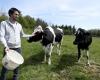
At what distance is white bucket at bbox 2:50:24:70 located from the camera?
28.4ft

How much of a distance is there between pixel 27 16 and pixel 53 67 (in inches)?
2179

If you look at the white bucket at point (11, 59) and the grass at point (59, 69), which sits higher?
the white bucket at point (11, 59)

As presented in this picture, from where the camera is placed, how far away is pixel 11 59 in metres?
8.66

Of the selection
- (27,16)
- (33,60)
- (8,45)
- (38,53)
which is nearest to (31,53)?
(38,53)

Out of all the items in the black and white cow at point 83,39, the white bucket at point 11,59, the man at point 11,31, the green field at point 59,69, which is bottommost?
the green field at point 59,69

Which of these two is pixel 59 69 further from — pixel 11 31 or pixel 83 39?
pixel 11 31

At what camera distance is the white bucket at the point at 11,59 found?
8.66 meters

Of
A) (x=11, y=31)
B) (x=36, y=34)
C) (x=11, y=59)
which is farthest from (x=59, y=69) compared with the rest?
(x=11, y=59)

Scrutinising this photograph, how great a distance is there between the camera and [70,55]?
16125mm

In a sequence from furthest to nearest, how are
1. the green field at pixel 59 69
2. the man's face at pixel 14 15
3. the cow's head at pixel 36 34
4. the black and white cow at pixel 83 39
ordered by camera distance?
the black and white cow at pixel 83 39, the green field at pixel 59 69, the cow's head at pixel 36 34, the man's face at pixel 14 15

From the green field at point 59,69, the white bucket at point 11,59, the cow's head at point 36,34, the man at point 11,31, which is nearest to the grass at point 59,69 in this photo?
the green field at point 59,69

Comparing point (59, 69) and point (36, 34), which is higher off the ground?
point (36, 34)

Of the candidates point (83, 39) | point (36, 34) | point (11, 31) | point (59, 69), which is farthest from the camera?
point (83, 39)

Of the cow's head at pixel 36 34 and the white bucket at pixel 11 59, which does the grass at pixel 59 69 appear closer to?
the cow's head at pixel 36 34
